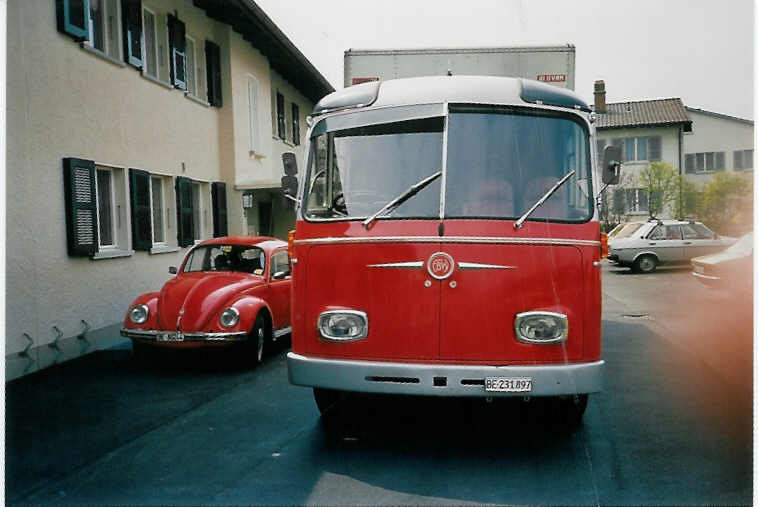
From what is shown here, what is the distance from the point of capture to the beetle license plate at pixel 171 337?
8.28 m

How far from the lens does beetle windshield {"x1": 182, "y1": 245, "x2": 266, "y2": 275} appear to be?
976cm

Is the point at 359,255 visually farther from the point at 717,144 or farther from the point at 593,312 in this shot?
the point at 717,144

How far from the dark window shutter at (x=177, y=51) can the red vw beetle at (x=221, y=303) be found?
429 centimetres

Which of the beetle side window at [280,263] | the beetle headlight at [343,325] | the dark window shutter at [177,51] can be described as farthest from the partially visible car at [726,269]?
the dark window shutter at [177,51]

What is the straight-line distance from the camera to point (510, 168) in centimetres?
514

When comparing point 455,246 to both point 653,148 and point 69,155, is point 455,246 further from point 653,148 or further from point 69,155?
point 69,155

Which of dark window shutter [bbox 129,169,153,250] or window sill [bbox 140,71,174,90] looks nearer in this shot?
dark window shutter [bbox 129,169,153,250]

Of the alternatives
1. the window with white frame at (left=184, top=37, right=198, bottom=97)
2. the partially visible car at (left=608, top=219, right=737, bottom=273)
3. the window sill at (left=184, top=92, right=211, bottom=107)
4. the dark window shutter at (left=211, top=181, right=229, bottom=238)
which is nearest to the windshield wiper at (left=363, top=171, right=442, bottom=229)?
the window sill at (left=184, top=92, right=211, bottom=107)

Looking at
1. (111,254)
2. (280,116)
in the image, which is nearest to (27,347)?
(111,254)

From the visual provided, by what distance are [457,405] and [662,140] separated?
3840 millimetres

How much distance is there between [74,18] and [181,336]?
422 cm

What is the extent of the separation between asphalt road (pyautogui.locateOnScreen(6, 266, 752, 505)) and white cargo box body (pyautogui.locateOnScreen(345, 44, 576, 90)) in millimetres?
3821

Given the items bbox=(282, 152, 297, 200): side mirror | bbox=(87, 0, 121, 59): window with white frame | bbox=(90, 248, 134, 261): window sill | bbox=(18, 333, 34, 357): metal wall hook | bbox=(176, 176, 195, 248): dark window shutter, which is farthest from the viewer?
bbox=(176, 176, 195, 248): dark window shutter

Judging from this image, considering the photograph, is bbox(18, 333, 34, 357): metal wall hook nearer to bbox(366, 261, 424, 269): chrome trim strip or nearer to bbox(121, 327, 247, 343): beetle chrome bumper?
bbox(121, 327, 247, 343): beetle chrome bumper
